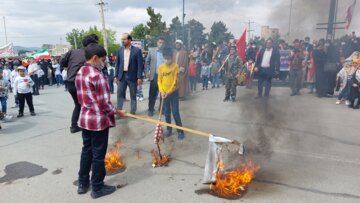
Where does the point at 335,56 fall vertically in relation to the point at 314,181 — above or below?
above

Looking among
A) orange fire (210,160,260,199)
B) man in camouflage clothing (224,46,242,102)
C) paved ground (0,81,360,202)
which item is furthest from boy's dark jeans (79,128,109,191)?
man in camouflage clothing (224,46,242,102)

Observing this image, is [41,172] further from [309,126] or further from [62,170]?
[309,126]

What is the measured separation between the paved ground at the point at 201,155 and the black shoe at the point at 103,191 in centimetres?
8

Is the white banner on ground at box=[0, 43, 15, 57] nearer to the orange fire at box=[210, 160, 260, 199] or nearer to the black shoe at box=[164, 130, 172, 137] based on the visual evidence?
the black shoe at box=[164, 130, 172, 137]

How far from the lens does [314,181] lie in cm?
343

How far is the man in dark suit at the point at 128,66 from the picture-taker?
19.6 feet

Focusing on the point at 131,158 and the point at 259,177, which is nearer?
the point at 259,177

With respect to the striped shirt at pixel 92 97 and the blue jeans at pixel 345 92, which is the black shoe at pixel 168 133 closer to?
the striped shirt at pixel 92 97

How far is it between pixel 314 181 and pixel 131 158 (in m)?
2.59

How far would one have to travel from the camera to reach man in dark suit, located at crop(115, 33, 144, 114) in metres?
5.96

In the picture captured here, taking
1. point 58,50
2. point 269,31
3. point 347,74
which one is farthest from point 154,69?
point 58,50

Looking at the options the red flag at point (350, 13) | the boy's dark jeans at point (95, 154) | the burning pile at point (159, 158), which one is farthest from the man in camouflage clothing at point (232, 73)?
the boy's dark jeans at point (95, 154)

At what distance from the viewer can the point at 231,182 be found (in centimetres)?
317

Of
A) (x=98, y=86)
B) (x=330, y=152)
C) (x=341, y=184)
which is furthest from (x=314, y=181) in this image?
(x=98, y=86)
